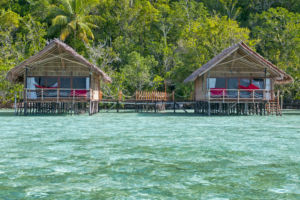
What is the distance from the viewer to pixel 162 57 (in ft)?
127

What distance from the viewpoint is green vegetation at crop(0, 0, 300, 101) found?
3397cm

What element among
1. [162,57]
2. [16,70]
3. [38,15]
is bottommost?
[16,70]

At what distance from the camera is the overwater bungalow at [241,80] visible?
2294cm

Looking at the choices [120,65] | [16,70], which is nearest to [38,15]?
[120,65]

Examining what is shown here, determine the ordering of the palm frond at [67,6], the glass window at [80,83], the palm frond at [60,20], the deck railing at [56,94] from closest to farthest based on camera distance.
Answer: the deck railing at [56,94]
the glass window at [80,83]
the palm frond at [60,20]
the palm frond at [67,6]

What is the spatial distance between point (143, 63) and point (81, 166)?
29796 mm

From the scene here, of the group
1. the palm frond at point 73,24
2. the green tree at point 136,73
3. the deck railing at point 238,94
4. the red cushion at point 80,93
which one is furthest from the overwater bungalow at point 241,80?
the palm frond at point 73,24

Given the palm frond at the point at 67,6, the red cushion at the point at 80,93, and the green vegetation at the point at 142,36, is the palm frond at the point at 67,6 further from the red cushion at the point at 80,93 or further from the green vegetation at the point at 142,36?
the red cushion at the point at 80,93

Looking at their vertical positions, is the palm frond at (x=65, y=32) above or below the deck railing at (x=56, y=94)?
above

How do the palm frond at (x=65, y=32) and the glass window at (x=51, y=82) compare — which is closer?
the glass window at (x=51, y=82)

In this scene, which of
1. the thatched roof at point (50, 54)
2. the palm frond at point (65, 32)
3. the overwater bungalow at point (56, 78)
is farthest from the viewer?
the palm frond at point (65, 32)

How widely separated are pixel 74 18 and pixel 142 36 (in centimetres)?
788

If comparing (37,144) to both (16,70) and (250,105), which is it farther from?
(250,105)

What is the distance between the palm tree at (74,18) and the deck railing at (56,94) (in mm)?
13330
